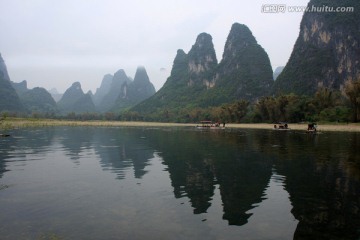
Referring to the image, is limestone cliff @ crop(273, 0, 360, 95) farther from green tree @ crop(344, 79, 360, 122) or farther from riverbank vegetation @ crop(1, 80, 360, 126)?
green tree @ crop(344, 79, 360, 122)

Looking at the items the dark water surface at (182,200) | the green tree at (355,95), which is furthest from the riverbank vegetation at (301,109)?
the dark water surface at (182,200)

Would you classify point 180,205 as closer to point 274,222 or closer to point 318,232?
point 274,222

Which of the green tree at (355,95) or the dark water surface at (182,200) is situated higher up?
the green tree at (355,95)

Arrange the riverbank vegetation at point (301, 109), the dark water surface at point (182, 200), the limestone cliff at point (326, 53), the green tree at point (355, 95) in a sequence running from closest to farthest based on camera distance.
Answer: the dark water surface at point (182, 200) → the green tree at point (355, 95) → the riverbank vegetation at point (301, 109) → the limestone cliff at point (326, 53)

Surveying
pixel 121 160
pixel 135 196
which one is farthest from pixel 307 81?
pixel 135 196

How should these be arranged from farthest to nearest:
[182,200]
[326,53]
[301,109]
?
[326,53] → [301,109] → [182,200]

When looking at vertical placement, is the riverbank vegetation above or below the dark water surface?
above

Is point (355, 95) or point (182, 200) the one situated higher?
point (355, 95)

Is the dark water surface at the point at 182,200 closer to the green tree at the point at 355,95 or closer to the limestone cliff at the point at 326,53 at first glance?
the green tree at the point at 355,95

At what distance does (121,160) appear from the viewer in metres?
25.3

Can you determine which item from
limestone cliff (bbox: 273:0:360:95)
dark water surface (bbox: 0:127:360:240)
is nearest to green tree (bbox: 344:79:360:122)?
dark water surface (bbox: 0:127:360:240)

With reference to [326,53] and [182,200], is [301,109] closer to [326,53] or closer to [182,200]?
[326,53]

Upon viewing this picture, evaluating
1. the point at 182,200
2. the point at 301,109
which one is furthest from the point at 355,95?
the point at 182,200

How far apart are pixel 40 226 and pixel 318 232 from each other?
8348mm
